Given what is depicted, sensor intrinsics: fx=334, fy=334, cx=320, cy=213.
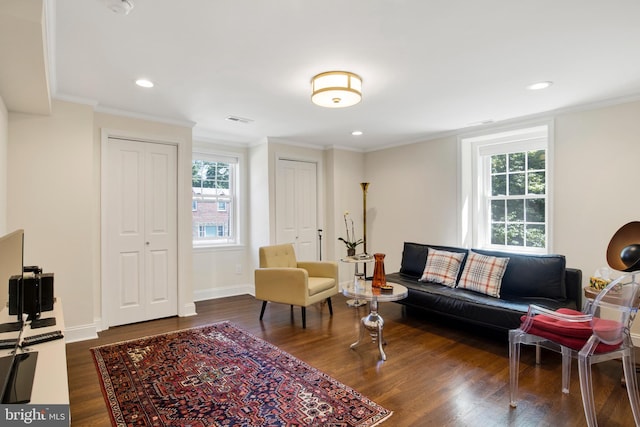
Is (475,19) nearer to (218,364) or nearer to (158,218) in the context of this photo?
(218,364)

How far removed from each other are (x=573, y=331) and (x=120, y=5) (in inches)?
127

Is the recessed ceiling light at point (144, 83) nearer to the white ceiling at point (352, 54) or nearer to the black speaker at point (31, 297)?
the white ceiling at point (352, 54)

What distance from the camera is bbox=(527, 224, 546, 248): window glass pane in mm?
3990

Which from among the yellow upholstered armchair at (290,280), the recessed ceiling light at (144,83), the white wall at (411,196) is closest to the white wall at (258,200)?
the yellow upholstered armchair at (290,280)

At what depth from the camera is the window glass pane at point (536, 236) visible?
3990mm

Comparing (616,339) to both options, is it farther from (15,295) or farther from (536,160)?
(15,295)

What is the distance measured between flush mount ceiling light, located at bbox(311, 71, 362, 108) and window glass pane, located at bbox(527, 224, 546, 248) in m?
2.86

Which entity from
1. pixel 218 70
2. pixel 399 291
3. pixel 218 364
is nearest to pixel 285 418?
pixel 218 364

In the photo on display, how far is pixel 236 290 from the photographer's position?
5164 millimetres

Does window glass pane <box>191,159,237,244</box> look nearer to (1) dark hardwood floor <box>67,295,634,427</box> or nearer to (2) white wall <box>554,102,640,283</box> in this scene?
(1) dark hardwood floor <box>67,295,634,427</box>

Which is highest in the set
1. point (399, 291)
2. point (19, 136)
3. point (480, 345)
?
point (19, 136)

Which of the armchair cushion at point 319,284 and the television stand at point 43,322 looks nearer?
the television stand at point 43,322

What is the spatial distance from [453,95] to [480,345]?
2388 mm

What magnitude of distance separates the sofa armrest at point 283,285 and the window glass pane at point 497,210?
2643 mm
